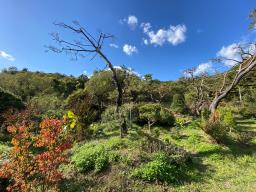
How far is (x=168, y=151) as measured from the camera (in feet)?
29.3

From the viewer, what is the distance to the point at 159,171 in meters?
7.40

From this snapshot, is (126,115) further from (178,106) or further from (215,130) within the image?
(178,106)

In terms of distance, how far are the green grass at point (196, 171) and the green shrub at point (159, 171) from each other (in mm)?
169

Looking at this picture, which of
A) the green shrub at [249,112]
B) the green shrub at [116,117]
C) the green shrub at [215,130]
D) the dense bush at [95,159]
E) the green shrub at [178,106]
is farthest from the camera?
the green shrub at [178,106]

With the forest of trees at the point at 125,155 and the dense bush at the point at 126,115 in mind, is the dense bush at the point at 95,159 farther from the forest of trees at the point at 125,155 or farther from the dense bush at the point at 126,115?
the dense bush at the point at 126,115

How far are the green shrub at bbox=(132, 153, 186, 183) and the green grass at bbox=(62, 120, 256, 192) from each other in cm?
17

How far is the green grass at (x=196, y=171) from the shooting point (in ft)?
23.4

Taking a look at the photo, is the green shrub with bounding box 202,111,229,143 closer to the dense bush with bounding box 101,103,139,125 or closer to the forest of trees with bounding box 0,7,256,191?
the forest of trees with bounding box 0,7,256,191

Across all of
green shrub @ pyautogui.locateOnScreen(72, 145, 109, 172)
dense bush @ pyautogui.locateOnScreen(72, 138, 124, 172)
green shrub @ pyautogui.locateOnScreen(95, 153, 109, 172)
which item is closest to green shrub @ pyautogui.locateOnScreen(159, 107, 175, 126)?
dense bush @ pyautogui.locateOnScreen(72, 138, 124, 172)

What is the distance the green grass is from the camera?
7121 millimetres

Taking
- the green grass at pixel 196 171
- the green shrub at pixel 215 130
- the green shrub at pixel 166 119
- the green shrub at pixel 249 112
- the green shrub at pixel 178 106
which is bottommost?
the green grass at pixel 196 171

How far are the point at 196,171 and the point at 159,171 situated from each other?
170cm

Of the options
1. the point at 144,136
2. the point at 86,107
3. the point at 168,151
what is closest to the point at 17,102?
the point at 86,107

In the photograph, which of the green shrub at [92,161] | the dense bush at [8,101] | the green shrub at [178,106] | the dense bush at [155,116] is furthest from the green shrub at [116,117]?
the dense bush at [8,101]
